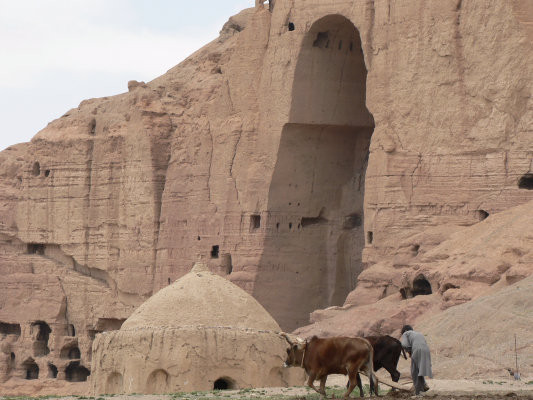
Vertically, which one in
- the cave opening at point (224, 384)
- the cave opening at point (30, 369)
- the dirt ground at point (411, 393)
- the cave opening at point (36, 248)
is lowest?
the cave opening at point (30, 369)

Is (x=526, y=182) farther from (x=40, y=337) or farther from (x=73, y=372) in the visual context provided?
(x=40, y=337)

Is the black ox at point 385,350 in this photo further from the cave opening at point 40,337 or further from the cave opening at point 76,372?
the cave opening at point 40,337

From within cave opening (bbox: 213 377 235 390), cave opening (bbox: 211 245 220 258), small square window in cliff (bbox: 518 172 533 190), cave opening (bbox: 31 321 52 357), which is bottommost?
cave opening (bbox: 31 321 52 357)

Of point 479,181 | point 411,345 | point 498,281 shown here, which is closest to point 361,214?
point 479,181

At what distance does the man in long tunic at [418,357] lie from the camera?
1848 centimetres

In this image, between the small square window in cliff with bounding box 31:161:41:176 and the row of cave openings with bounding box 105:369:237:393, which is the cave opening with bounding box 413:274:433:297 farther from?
the small square window in cliff with bounding box 31:161:41:176

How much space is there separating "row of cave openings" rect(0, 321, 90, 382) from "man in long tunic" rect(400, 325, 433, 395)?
1300 inches

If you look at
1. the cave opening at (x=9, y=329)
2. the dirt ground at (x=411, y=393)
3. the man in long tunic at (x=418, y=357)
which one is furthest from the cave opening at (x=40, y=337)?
the man in long tunic at (x=418, y=357)

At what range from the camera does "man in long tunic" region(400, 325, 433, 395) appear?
728 inches

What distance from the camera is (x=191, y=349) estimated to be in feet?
83.7

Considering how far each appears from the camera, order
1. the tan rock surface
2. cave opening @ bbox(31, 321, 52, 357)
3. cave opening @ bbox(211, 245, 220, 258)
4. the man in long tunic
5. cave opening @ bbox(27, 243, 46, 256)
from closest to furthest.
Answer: the man in long tunic
the tan rock surface
cave opening @ bbox(211, 245, 220, 258)
cave opening @ bbox(31, 321, 52, 357)
cave opening @ bbox(27, 243, 46, 256)

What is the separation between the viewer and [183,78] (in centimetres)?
4875

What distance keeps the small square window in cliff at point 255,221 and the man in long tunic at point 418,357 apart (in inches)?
949

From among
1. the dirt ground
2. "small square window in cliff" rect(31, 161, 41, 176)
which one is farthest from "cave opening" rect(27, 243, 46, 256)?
the dirt ground
